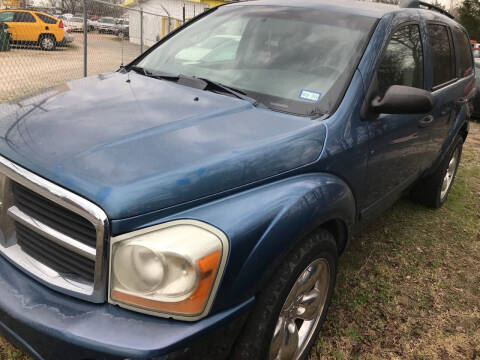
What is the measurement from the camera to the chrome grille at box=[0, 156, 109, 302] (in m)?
1.53

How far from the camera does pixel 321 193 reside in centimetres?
201

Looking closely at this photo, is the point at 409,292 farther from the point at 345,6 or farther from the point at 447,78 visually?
Result: the point at 345,6

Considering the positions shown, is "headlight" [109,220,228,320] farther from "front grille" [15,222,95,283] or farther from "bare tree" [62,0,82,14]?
"bare tree" [62,0,82,14]

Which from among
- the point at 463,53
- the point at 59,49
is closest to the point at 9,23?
the point at 59,49

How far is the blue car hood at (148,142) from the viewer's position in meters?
1.59

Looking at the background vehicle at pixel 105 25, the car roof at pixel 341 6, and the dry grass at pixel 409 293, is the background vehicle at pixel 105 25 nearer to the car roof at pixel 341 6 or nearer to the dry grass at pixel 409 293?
the car roof at pixel 341 6

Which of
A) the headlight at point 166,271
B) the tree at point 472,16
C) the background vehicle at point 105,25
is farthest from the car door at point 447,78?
the tree at point 472,16

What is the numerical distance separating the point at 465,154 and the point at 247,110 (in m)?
6.06

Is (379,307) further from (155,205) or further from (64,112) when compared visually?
(64,112)

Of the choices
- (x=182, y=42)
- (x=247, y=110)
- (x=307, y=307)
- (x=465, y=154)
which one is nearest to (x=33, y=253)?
(x=247, y=110)

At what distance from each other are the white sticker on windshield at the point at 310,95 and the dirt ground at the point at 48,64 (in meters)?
5.71

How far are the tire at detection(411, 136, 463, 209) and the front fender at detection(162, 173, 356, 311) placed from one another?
257 cm

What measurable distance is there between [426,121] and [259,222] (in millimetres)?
2093

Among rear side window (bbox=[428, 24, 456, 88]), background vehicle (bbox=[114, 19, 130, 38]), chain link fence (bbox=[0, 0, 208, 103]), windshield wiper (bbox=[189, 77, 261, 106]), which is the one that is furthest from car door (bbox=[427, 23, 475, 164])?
background vehicle (bbox=[114, 19, 130, 38])
